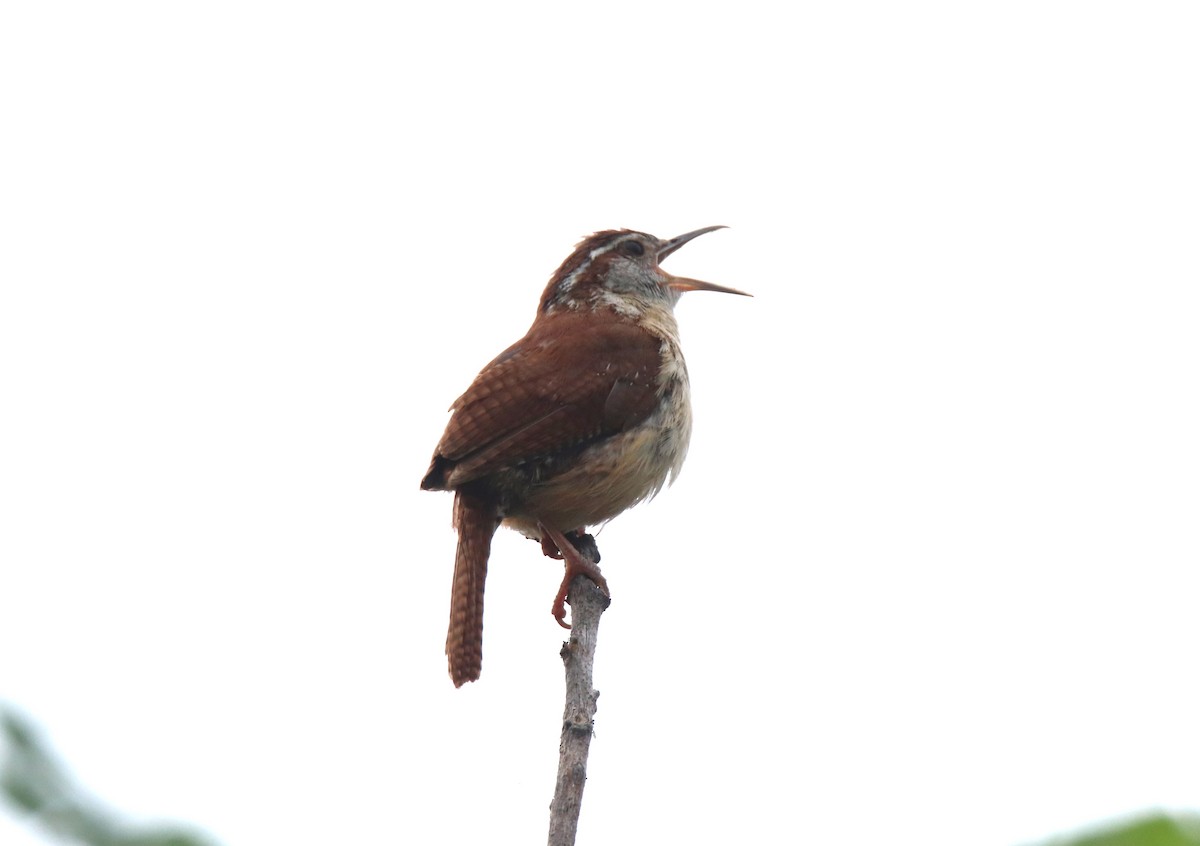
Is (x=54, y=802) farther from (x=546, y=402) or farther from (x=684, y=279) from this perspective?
(x=684, y=279)

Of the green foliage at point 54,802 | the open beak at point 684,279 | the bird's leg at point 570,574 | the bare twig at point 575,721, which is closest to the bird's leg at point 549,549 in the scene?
the bird's leg at point 570,574

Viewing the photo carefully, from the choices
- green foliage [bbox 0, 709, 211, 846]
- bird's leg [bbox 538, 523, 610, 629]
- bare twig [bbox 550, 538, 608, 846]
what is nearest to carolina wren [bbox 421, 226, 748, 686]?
bird's leg [bbox 538, 523, 610, 629]

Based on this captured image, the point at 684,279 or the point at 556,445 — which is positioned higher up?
the point at 684,279

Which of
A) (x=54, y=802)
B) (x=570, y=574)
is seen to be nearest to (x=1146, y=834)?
(x=54, y=802)

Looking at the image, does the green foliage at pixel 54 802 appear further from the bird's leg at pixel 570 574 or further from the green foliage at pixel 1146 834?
the bird's leg at pixel 570 574

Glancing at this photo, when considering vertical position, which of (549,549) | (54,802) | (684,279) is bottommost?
(54,802)

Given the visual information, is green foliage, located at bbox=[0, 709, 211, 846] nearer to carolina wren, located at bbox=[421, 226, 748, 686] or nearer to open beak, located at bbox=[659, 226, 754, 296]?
carolina wren, located at bbox=[421, 226, 748, 686]

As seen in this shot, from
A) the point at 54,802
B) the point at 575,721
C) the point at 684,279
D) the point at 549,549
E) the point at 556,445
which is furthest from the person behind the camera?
the point at 684,279
